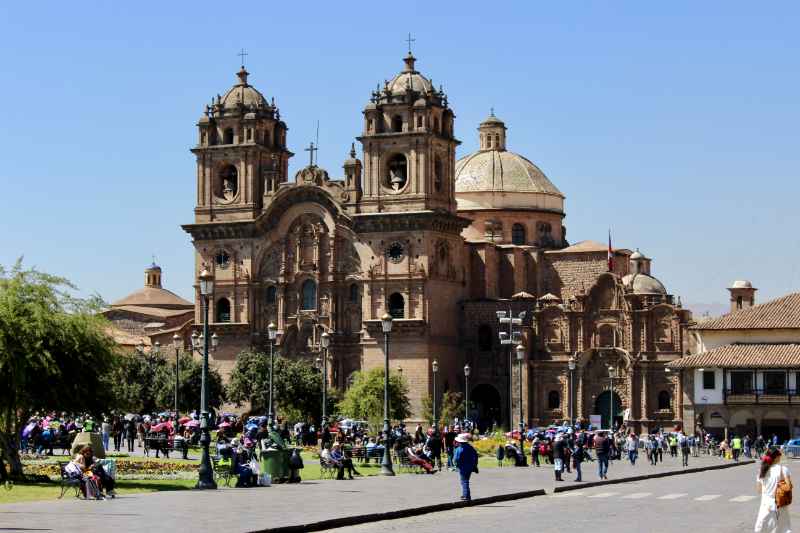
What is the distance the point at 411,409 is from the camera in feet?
290

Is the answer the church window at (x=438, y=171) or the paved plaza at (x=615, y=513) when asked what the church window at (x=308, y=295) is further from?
the paved plaza at (x=615, y=513)

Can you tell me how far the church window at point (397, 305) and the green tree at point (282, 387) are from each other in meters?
5.48

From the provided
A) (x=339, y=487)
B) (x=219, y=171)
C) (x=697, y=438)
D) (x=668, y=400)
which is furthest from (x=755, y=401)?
(x=339, y=487)

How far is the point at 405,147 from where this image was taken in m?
90.7

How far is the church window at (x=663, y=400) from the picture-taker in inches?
3511

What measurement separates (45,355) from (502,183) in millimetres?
70069

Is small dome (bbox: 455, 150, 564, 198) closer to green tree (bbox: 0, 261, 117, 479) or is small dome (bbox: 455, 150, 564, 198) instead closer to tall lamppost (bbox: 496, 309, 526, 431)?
tall lamppost (bbox: 496, 309, 526, 431)

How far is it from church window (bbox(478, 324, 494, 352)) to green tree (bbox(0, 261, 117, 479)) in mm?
55803

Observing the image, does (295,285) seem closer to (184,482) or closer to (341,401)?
(341,401)

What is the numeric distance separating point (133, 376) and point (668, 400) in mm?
28836

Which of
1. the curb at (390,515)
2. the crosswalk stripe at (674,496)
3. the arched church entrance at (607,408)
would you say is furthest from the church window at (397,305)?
the curb at (390,515)

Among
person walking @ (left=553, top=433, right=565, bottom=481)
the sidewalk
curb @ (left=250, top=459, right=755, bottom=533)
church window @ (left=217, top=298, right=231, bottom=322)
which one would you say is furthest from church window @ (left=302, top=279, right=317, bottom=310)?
the sidewalk

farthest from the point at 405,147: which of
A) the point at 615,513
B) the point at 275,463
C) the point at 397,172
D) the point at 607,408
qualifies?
A: the point at 615,513

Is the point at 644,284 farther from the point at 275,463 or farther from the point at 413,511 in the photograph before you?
the point at 413,511
